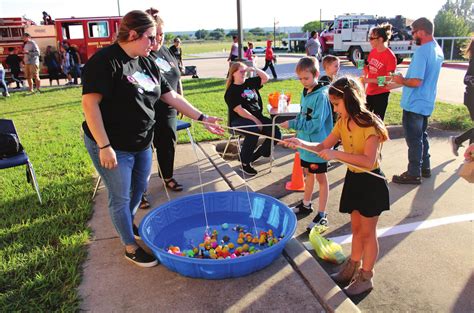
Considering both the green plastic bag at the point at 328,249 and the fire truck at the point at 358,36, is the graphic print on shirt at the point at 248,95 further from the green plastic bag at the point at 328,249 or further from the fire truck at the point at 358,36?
the fire truck at the point at 358,36

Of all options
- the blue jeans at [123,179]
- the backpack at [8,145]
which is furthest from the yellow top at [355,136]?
the backpack at [8,145]

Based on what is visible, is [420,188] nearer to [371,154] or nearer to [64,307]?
[371,154]

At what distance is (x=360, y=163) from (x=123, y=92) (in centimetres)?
169

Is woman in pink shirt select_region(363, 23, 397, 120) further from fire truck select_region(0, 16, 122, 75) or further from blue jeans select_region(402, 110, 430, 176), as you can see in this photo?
fire truck select_region(0, 16, 122, 75)

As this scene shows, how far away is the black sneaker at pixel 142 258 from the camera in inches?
124

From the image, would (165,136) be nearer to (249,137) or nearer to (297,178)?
(249,137)

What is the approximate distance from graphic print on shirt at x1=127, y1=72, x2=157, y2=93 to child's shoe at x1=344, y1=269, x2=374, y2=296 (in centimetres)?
210

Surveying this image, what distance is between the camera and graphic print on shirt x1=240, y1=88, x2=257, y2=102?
5.49 metres

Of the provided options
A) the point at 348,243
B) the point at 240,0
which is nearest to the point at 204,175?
the point at 348,243

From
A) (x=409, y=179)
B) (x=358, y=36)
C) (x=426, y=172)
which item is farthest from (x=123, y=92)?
(x=358, y=36)

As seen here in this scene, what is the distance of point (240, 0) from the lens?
6.97m

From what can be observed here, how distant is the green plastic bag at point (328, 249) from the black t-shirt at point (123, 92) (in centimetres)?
170

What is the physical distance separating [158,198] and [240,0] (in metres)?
4.13

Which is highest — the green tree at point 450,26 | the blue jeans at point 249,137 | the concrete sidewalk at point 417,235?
the green tree at point 450,26
